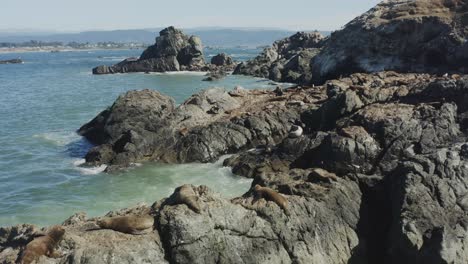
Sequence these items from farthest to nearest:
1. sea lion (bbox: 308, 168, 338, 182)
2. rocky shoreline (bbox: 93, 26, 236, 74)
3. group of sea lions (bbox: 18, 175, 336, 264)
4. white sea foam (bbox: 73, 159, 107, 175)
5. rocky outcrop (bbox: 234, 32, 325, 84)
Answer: rocky shoreline (bbox: 93, 26, 236, 74), rocky outcrop (bbox: 234, 32, 325, 84), white sea foam (bbox: 73, 159, 107, 175), sea lion (bbox: 308, 168, 338, 182), group of sea lions (bbox: 18, 175, 336, 264)

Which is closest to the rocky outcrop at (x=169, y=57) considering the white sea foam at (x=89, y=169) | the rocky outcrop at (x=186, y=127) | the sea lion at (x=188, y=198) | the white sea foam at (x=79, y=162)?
the rocky outcrop at (x=186, y=127)

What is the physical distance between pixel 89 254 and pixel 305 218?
19.6 ft

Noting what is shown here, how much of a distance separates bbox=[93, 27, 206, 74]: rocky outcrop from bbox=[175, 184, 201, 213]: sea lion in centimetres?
8500

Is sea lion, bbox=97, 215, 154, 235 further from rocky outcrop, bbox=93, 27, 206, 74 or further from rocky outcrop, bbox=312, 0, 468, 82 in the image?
rocky outcrop, bbox=93, 27, 206, 74

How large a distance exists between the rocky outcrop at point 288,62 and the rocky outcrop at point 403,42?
20.1ft

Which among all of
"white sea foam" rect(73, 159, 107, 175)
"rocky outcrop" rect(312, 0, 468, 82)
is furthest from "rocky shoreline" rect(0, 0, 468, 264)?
"rocky outcrop" rect(312, 0, 468, 82)

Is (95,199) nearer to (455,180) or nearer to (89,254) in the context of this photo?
(89,254)

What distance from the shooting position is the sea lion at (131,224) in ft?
40.9

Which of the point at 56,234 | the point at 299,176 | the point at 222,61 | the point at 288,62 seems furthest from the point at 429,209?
the point at 222,61

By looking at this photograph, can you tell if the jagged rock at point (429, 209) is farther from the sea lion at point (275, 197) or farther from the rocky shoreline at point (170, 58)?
the rocky shoreline at point (170, 58)

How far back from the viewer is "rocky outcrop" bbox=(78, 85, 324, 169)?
2833 cm

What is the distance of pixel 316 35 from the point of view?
105688 millimetres

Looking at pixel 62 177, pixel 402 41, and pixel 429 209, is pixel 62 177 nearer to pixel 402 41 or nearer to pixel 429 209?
pixel 429 209

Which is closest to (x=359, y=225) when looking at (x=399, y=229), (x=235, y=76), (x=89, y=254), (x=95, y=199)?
(x=399, y=229)
